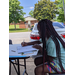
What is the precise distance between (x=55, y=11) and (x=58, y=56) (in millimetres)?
36831

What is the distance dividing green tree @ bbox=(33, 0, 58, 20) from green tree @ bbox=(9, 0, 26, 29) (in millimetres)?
5947

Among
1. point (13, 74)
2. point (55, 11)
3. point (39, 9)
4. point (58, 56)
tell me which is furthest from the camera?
point (39, 9)

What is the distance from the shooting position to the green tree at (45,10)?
37.3 meters

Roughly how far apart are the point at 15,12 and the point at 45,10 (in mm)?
10052

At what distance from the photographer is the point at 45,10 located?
37750 mm

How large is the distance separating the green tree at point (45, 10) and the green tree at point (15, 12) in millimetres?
5947

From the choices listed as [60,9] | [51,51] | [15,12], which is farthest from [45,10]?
[51,51]

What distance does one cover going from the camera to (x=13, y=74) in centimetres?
334

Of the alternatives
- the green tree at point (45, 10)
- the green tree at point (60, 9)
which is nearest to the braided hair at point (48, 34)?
the green tree at point (60, 9)

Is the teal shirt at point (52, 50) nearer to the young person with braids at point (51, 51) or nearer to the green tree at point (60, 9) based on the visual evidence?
the young person with braids at point (51, 51)
